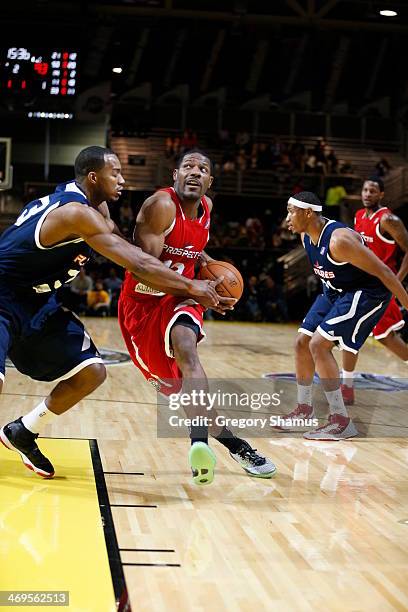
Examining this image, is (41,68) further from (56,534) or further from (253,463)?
(56,534)

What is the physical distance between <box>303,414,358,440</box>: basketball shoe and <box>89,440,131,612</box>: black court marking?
5.05 feet

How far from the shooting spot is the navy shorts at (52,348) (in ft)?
13.7

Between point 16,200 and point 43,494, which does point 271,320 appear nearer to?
point 16,200

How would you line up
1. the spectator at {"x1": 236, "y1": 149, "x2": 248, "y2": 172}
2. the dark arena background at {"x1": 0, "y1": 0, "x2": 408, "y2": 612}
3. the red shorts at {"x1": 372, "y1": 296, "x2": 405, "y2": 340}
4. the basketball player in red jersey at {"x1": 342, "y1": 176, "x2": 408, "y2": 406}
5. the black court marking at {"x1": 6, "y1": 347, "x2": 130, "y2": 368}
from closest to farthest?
1. the dark arena background at {"x1": 0, "y1": 0, "x2": 408, "y2": 612}
2. the basketball player in red jersey at {"x1": 342, "y1": 176, "x2": 408, "y2": 406}
3. the red shorts at {"x1": 372, "y1": 296, "x2": 405, "y2": 340}
4. the black court marking at {"x1": 6, "y1": 347, "x2": 130, "y2": 368}
5. the spectator at {"x1": 236, "y1": 149, "x2": 248, "y2": 172}

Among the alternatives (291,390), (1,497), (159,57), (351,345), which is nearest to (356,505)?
(1,497)

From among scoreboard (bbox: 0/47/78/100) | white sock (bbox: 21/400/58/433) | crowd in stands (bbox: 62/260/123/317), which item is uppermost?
scoreboard (bbox: 0/47/78/100)

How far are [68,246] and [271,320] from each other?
14544 millimetres

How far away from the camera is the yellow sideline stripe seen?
2.76m

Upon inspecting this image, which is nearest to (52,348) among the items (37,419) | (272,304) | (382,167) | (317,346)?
(37,419)

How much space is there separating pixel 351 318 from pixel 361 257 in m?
0.50

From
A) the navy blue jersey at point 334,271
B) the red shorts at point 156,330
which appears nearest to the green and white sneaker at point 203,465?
the red shorts at point 156,330

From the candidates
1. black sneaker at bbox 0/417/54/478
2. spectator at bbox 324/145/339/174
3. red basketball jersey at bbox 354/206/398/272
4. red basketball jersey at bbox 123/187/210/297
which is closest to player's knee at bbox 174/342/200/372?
red basketball jersey at bbox 123/187/210/297

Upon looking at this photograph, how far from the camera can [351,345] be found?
5.94 m

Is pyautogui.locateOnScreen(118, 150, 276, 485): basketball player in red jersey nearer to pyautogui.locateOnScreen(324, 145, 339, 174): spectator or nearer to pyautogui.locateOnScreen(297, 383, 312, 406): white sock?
pyautogui.locateOnScreen(297, 383, 312, 406): white sock
